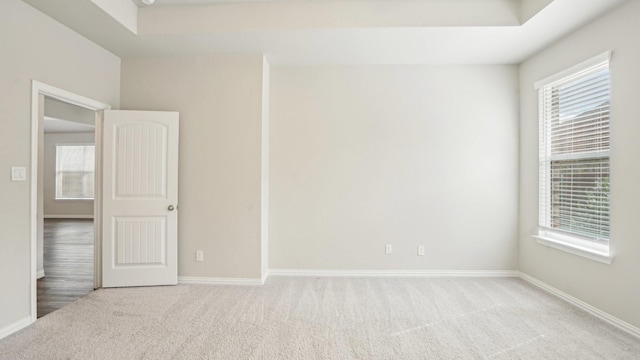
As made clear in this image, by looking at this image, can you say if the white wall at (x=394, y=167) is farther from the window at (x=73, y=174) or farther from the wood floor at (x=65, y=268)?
the window at (x=73, y=174)

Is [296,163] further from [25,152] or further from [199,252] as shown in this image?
[25,152]

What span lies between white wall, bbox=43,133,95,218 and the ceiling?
302 inches

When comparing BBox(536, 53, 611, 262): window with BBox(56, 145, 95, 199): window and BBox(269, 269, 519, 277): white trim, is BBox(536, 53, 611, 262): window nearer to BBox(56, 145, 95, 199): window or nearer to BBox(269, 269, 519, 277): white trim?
BBox(269, 269, 519, 277): white trim

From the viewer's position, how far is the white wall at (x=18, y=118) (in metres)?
2.60

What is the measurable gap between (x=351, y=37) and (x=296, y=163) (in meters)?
1.63

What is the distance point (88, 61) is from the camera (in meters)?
3.47

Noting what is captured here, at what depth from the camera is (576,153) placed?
3.30 meters

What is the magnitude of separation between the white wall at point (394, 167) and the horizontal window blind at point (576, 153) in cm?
46

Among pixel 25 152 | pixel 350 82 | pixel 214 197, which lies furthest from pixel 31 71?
pixel 350 82

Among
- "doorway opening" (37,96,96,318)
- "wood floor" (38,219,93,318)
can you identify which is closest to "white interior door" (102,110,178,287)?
"wood floor" (38,219,93,318)

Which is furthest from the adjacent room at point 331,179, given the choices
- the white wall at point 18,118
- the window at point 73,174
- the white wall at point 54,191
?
the window at point 73,174

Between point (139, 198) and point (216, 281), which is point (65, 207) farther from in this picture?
point (216, 281)

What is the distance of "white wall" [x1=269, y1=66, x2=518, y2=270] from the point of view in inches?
163

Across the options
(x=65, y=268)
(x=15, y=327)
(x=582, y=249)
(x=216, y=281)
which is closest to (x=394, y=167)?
(x=582, y=249)
